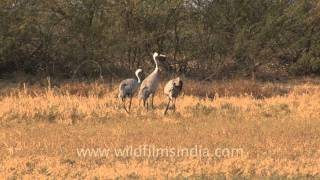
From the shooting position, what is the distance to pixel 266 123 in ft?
41.4

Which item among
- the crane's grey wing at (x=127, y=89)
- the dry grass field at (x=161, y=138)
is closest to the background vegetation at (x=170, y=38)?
the dry grass field at (x=161, y=138)

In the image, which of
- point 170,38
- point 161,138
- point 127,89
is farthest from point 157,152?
point 170,38

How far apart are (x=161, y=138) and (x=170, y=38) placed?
49.5 ft

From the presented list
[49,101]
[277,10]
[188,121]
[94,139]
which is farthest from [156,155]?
[277,10]

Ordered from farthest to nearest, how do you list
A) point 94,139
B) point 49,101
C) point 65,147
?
point 49,101 < point 94,139 < point 65,147

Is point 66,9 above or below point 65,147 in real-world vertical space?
above

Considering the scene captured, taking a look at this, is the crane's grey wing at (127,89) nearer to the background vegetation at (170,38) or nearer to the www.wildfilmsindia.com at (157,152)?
the www.wildfilmsindia.com at (157,152)

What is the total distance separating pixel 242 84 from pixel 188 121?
7771 millimetres

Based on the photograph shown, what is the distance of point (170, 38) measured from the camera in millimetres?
25484

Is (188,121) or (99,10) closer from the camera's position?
(188,121)

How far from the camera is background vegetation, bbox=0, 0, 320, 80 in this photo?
946 inches

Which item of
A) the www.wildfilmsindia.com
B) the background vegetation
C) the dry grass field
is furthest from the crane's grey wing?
the background vegetation

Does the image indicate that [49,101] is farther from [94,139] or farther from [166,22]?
[166,22]

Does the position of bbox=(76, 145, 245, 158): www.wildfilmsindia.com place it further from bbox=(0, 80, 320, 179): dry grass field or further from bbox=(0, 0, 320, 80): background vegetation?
bbox=(0, 0, 320, 80): background vegetation
